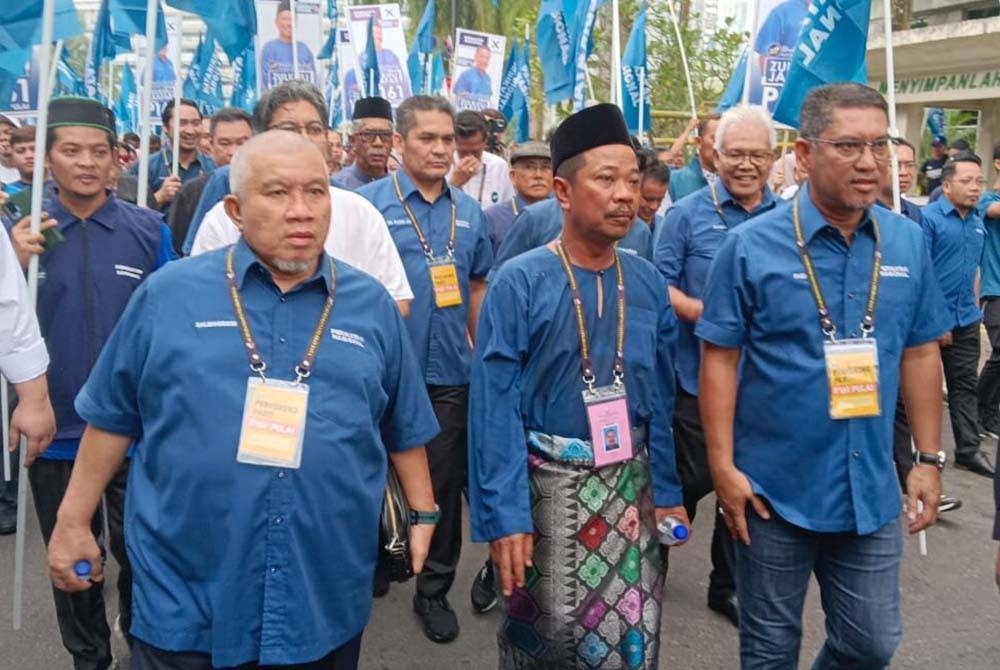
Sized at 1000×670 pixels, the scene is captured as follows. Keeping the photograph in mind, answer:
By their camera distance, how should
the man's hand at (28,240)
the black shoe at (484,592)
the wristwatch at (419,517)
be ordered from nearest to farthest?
the wristwatch at (419,517), the man's hand at (28,240), the black shoe at (484,592)

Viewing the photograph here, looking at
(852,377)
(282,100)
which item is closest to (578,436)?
(852,377)

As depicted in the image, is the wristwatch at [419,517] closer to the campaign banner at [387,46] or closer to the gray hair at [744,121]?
the gray hair at [744,121]

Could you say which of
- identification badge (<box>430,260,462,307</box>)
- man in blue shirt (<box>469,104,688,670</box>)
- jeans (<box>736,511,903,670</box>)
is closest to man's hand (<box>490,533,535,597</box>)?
man in blue shirt (<box>469,104,688,670</box>)

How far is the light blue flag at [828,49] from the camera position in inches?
207

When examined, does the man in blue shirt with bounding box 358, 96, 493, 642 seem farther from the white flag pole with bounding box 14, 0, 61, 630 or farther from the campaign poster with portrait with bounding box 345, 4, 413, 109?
the campaign poster with portrait with bounding box 345, 4, 413, 109

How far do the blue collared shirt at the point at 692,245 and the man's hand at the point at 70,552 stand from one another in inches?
105

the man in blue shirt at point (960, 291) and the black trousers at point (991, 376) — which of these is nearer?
the man in blue shirt at point (960, 291)

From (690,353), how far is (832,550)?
1.61 m

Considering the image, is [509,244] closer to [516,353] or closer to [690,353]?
[690,353]

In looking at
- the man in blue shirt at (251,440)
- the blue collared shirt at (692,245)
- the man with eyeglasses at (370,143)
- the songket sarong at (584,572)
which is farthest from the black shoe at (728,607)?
the man with eyeglasses at (370,143)

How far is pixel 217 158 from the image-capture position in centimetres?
614

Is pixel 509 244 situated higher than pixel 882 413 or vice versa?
pixel 509 244

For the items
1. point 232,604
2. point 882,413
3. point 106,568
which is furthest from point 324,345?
point 106,568

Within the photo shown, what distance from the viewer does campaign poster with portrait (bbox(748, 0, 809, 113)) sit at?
733cm
